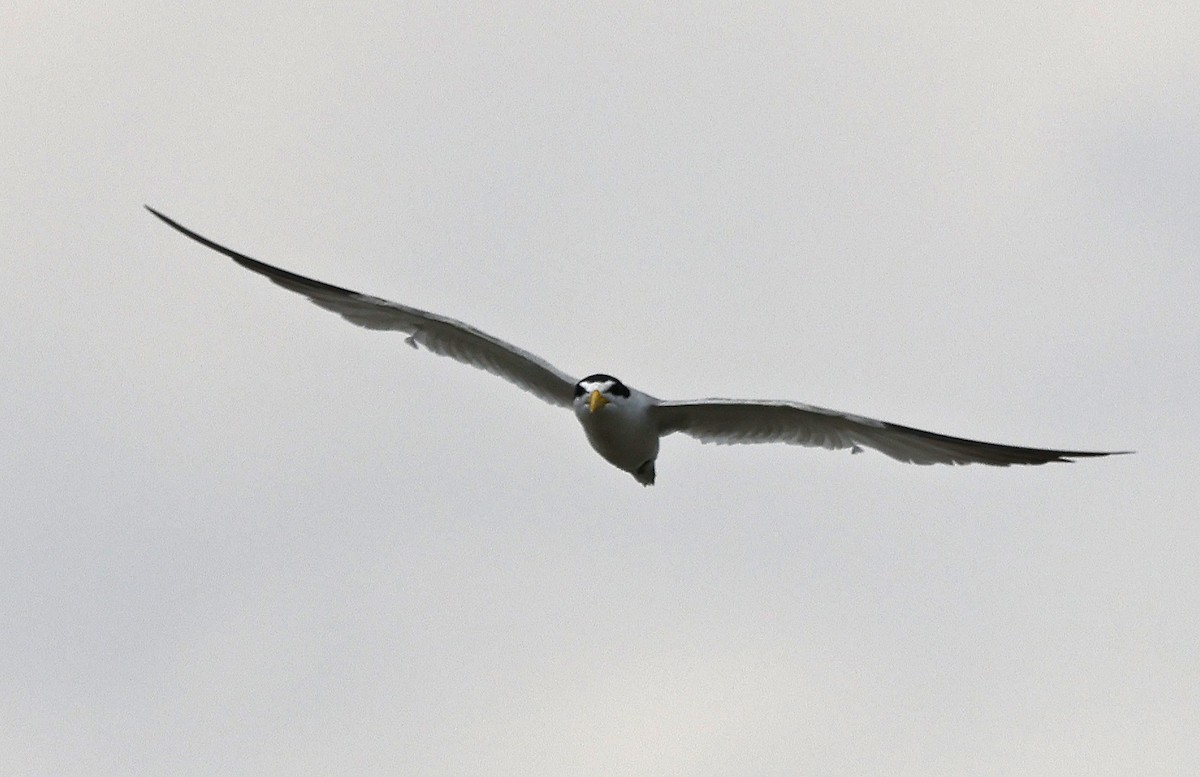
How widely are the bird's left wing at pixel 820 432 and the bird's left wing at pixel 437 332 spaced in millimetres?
1421

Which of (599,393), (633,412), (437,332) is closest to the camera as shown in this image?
(599,393)

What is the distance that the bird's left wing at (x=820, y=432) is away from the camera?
18.5 m

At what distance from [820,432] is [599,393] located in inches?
96.1

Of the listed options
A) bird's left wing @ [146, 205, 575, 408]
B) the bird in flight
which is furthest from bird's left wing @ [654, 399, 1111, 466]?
bird's left wing @ [146, 205, 575, 408]

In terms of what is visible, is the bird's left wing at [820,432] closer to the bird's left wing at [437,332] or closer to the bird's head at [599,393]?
the bird's head at [599,393]

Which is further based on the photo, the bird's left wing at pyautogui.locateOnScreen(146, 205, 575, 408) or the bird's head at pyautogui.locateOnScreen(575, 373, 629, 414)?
the bird's left wing at pyautogui.locateOnScreen(146, 205, 575, 408)

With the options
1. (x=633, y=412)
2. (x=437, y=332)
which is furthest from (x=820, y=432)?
(x=437, y=332)

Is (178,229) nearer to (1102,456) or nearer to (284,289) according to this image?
(284,289)

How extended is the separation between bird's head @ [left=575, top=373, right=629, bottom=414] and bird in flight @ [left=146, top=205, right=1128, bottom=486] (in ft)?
0.03

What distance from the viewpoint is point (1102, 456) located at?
53.8ft

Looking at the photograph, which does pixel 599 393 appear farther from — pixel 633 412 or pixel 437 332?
pixel 437 332

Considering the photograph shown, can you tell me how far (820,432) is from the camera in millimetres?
19422

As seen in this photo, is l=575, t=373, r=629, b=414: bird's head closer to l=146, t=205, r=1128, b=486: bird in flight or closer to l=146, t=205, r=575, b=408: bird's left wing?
l=146, t=205, r=1128, b=486: bird in flight

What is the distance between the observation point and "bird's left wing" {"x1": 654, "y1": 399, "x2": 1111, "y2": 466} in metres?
18.5
